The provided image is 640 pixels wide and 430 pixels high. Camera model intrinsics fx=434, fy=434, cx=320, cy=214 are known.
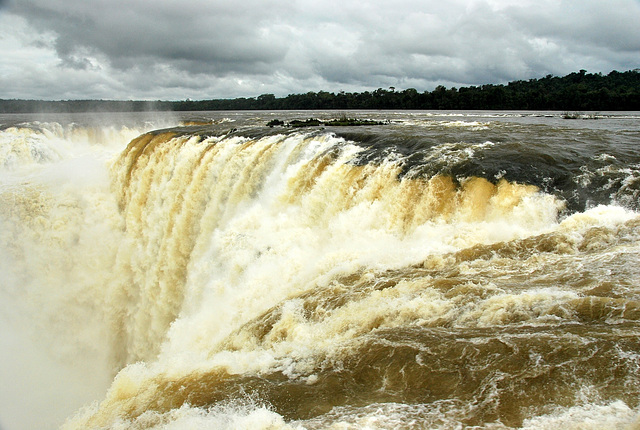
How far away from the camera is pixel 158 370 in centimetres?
580

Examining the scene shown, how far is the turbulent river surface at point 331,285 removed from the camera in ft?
14.4

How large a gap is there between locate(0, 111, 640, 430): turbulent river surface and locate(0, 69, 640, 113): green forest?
30501 millimetres

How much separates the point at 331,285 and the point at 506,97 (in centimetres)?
4806

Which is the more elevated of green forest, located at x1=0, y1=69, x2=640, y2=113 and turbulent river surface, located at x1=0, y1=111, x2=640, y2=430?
green forest, located at x1=0, y1=69, x2=640, y2=113

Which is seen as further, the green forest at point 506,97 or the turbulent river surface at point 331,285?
the green forest at point 506,97

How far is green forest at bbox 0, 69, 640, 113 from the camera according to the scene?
40.3 m

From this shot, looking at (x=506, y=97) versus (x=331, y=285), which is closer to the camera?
(x=331, y=285)

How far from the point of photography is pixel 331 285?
7.36 metres

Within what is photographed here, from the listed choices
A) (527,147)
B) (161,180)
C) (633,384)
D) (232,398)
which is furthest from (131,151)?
(633,384)

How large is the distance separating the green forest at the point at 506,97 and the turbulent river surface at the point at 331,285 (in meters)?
30.5

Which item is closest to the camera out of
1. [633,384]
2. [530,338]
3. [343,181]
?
[633,384]

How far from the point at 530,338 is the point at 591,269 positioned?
6.68 ft

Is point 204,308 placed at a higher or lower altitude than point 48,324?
higher

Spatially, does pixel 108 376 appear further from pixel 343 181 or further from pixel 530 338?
pixel 530 338
